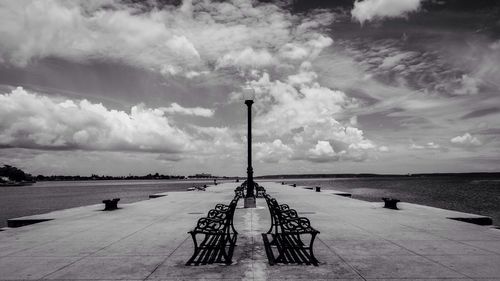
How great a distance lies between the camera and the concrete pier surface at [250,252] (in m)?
5.54

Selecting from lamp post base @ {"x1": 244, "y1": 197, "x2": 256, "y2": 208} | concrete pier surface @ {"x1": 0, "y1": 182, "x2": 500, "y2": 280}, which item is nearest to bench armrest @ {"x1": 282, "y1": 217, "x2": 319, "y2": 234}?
concrete pier surface @ {"x1": 0, "y1": 182, "x2": 500, "y2": 280}

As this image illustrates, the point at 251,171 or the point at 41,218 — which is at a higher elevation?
the point at 251,171

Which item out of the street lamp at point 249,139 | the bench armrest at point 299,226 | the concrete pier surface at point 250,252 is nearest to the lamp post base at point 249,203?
the street lamp at point 249,139

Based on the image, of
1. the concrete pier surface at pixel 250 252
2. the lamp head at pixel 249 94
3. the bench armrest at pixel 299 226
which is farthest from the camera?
the lamp head at pixel 249 94

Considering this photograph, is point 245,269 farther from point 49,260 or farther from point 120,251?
point 49,260

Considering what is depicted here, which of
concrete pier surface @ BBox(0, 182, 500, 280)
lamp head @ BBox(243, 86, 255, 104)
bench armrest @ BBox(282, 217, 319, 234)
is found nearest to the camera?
concrete pier surface @ BBox(0, 182, 500, 280)

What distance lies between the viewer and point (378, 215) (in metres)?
12.8

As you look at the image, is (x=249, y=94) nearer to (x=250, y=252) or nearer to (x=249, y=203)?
(x=249, y=203)

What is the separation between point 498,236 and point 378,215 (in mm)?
4451

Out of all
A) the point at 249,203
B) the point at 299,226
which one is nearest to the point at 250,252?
the point at 299,226

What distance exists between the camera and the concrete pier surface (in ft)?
18.2

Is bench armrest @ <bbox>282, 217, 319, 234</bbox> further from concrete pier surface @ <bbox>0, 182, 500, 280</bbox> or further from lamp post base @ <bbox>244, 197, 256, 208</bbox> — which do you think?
lamp post base @ <bbox>244, 197, 256, 208</bbox>

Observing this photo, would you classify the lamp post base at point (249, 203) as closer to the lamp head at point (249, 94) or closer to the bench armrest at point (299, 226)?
the lamp head at point (249, 94)

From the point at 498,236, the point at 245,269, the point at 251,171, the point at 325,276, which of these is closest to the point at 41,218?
the point at 251,171
